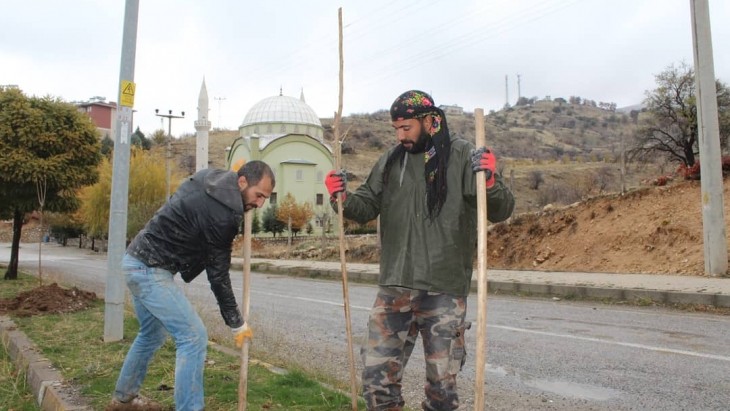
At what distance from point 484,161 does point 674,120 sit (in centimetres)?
2163

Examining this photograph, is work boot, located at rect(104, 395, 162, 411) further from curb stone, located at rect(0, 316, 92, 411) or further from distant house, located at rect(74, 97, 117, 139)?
distant house, located at rect(74, 97, 117, 139)

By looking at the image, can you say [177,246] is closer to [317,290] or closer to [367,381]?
[367,381]

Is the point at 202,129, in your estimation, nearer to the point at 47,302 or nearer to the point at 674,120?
the point at 674,120

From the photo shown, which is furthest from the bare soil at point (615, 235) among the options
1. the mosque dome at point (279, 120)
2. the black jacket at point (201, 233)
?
the mosque dome at point (279, 120)

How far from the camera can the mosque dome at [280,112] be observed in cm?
6028

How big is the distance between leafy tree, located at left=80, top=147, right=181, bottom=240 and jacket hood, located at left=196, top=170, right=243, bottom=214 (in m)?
37.5

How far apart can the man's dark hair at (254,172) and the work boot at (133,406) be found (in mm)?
1653

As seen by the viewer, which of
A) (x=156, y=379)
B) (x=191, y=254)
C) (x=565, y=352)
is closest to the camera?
(x=191, y=254)

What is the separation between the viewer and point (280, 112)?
199ft

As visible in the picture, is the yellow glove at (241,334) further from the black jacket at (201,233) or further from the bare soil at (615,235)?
the bare soil at (615,235)

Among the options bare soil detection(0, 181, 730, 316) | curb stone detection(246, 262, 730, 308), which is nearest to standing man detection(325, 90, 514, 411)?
curb stone detection(246, 262, 730, 308)

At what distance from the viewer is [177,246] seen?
3.65m

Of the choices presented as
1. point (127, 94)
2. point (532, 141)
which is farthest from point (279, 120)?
point (127, 94)

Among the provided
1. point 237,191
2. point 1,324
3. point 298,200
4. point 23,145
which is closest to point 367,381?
point 237,191
